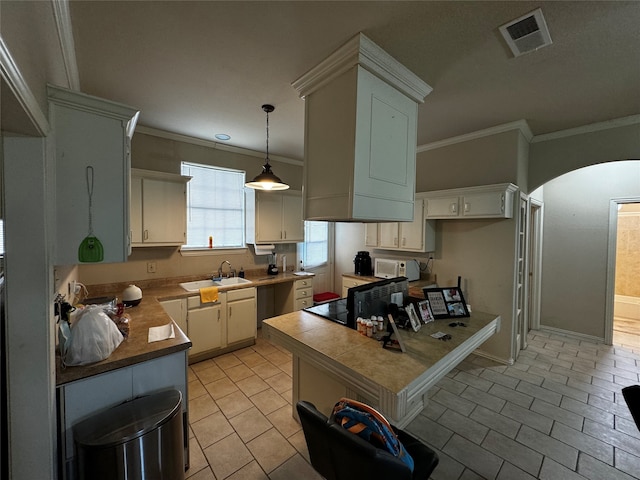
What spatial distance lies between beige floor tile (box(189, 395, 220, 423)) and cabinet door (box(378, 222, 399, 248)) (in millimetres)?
2978

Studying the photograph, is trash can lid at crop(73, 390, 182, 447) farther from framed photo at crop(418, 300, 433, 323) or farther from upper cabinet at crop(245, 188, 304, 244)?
upper cabinet at crop(245, 188, 304, 244)

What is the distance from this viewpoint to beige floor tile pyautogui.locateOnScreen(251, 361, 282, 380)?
9.82 ft

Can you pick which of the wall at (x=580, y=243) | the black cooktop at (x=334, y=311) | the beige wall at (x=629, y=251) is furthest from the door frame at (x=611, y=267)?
the black cooktop at (x=334, y=311)

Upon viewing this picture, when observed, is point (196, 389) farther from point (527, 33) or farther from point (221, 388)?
point (527, 33)

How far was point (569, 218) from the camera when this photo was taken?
414 centimetres

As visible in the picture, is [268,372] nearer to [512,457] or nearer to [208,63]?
[512,457]

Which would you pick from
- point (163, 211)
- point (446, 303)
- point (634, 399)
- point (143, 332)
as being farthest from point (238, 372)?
→ point (634, 399)

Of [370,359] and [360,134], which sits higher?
[360,134]

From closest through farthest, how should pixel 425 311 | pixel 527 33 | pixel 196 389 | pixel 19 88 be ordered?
1. pixel 19 88
2. pixel 527 33
3. pixel 425 311
4. pixel 196 389

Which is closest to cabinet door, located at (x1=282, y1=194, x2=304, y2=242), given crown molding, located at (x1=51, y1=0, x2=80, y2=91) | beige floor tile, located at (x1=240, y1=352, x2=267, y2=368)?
beige floor tile, located at (x1=240, y1=352, x2=267, y2=368)

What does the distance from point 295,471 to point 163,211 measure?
2.91 meters

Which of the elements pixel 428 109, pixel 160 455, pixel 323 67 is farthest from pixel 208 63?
pixel 160 455

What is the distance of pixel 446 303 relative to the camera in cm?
230

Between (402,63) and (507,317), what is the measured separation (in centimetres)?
297
